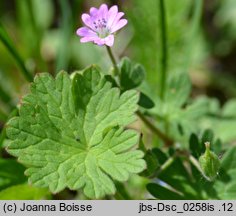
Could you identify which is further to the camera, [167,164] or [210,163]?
[167,164]

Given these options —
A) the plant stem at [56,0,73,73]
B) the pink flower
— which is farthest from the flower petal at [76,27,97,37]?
the plant stem at [56,0,73,73]

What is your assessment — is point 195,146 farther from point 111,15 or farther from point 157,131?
point 111,15

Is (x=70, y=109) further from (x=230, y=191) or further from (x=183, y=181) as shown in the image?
(x=230, y=191)

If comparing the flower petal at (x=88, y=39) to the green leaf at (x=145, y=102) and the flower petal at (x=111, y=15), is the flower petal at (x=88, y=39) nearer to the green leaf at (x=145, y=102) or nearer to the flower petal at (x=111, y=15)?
the flower petal at (x=111, y=15)

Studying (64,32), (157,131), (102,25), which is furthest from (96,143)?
(64,32)

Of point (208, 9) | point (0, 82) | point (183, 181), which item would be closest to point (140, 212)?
point (183, 181)

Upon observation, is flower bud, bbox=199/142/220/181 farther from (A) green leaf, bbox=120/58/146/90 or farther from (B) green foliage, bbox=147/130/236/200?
(A) green leaf, bbox=120/58/146/90
